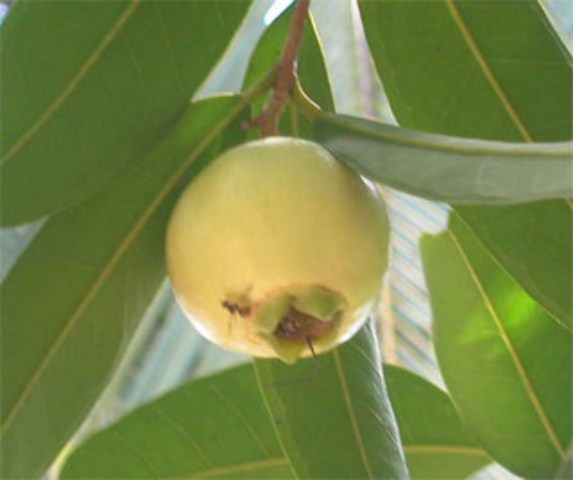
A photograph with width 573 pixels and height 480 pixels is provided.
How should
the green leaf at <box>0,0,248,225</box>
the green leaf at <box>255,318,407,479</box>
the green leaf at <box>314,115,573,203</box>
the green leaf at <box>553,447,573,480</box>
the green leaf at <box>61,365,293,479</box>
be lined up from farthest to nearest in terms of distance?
the green leaf at <box>61,365,293,479</box> < the green leaf at <box>553,447,573,480</box> < the green leaf at <box>255,318,407,479</box> < the green leaf at <box>0,0,248,225</box> < the green leaf at <box>314,115,573,203</box>

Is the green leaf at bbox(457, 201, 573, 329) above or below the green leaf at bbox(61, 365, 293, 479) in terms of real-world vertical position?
above

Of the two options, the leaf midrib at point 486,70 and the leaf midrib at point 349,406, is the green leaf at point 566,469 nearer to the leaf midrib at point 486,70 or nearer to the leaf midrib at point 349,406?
the leaf midrib at point 349,406

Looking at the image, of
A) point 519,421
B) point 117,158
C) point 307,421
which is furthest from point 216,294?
point 519,421

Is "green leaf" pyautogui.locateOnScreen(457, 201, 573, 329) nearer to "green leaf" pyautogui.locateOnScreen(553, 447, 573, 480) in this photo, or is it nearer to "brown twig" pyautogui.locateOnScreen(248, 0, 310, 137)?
"brown twig" pyautogui.locateOnScreen(248, 0, 310, 137)

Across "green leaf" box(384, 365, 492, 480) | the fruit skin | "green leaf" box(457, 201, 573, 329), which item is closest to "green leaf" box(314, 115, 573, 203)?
the fruit skin

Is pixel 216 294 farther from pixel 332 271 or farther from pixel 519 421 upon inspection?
pixel 519 421

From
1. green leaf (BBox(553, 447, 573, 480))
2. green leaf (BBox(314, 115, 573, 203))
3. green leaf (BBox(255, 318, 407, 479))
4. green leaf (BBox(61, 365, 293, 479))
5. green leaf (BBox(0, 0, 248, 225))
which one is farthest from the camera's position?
green leaf (BBox(61, 365, 293, 479))

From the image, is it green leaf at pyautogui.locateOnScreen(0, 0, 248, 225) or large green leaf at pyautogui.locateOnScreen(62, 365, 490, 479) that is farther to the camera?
large green leaf at pyautogui.locateOnScreen(62, 365, 490, 479)

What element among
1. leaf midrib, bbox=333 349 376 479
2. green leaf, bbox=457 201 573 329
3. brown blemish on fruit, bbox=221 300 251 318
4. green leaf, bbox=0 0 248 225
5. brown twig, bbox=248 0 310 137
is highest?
green leaf, bbox=0 0 248 225

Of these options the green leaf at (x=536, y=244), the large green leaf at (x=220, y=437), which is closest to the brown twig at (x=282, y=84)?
the green leaf at (x=536, y=244)
